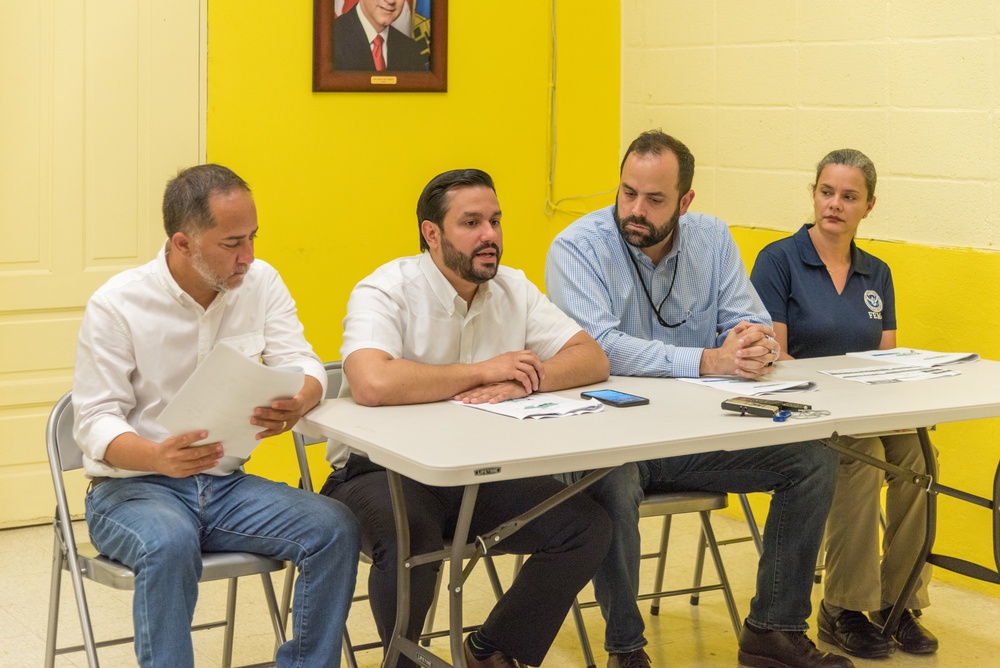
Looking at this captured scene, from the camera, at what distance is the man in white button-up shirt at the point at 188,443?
2.42 m

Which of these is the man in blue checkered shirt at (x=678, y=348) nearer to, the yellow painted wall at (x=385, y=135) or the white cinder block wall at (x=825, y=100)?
the white cinder block wall at (x=825, y=100)

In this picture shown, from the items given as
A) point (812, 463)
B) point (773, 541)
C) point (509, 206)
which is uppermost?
point (509, 206)

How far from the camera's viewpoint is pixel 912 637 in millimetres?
3354

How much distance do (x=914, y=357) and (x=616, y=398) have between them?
41.7 inches

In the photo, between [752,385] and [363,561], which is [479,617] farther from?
[752,385]

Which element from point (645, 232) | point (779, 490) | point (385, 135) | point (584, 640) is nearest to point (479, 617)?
point (584, 640)

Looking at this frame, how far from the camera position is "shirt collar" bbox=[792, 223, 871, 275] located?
359 centimetres

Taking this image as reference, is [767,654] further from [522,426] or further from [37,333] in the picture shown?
[37,333]

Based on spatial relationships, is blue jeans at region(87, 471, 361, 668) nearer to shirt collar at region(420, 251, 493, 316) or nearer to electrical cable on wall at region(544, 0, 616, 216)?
shirt collar at region(420, 251, 493, 316)

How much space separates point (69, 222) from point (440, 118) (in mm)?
1412

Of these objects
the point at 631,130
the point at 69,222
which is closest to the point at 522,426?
the point at 69,222

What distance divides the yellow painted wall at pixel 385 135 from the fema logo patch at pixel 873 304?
1.64m

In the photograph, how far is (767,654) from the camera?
10.2 ft

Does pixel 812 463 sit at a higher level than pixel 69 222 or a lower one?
lower
